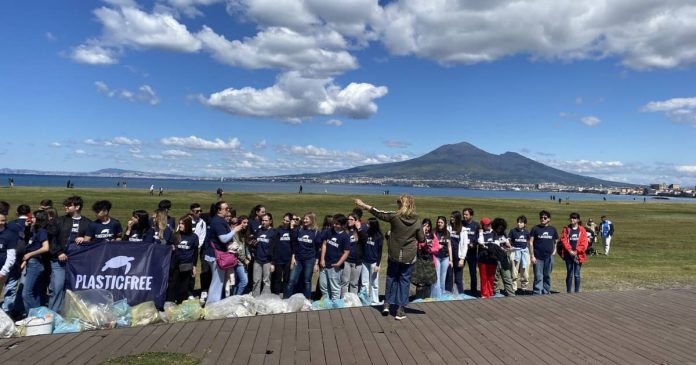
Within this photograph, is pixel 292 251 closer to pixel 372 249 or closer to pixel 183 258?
pixel 372 249

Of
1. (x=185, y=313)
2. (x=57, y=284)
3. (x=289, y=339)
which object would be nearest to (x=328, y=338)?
(x=289, y=339)

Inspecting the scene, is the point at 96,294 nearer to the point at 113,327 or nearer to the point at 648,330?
the point at 113,327

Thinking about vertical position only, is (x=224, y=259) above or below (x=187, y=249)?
below

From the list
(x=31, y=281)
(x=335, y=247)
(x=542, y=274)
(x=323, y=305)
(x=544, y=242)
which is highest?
(x=544, y=242)

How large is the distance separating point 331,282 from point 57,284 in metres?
5.59

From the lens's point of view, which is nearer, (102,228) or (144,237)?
(102,228)

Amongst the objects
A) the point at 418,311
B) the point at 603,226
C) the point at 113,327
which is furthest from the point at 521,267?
the point at 603,226

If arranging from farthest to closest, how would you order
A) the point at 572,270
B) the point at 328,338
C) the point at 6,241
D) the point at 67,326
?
the point at 572,270 → the point at 6,241 → the point at 67,326 → the point at 328,338

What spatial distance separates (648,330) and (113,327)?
959 cm

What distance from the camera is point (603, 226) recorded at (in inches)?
866

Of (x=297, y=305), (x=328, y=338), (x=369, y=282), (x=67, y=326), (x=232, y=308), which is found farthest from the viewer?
(x=369, y=282)

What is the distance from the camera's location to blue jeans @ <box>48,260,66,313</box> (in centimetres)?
851

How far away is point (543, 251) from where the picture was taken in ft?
36.3

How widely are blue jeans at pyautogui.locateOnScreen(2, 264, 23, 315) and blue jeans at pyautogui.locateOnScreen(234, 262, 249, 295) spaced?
13.7 ft
